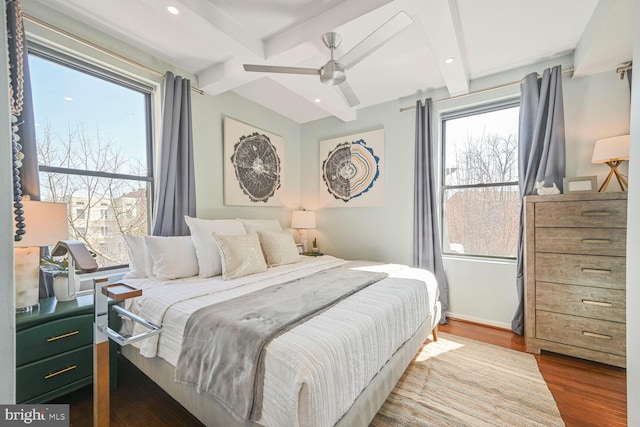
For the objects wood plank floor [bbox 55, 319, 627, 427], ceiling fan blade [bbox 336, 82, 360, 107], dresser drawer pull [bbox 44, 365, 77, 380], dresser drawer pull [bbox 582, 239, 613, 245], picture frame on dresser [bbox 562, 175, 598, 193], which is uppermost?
ceiling fan blade [bbox 336, 82, 360, 107]

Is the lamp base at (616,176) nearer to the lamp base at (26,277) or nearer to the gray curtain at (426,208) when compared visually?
the gray curtain at (426,208)

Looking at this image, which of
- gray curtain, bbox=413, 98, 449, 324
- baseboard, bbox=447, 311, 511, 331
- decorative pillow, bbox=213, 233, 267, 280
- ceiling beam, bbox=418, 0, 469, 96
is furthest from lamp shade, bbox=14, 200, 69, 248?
baseboard, bbox=447, 311, 511, 331

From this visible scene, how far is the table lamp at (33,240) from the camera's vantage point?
1.61 m

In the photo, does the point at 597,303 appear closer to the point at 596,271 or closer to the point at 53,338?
the point at 596,271

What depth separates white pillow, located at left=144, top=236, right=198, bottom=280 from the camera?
7.10ft

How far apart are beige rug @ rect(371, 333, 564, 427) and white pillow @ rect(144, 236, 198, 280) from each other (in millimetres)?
1807

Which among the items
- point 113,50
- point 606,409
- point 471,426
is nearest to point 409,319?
point 471,426

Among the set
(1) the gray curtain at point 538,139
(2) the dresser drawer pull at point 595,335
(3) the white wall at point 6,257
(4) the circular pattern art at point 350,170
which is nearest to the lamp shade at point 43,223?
(3) the white wall at point 6,257

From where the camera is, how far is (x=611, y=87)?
243 cm

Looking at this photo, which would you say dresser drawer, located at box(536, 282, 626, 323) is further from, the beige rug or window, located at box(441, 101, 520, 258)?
window, located at box(441, 101, 520, 258)

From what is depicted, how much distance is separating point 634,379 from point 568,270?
160cm

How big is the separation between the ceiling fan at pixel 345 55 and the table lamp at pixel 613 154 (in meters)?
2.04

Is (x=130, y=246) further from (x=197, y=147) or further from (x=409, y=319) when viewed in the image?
(x=409, y=319)

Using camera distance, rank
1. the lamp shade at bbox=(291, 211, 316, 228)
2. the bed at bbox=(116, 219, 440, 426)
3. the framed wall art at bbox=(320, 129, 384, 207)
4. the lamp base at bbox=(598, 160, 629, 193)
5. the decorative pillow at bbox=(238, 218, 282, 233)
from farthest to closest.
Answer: the lamp shade at bbox=(291, 211, 316, 228) < the framed wall art at bbox=(320, 129, 384, 207) < the decorative pillow at bbox=(238, 218, 282, 233) < the lamp base at bbox=(598, 160, 629, 193) < the bed at bbox=(116, 219, 440, 426)
